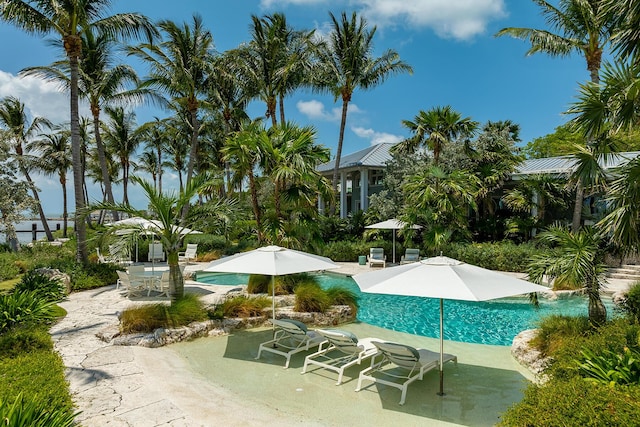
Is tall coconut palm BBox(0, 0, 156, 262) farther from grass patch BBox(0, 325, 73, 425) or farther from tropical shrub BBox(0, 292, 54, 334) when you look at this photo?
grass patch BBox(0, 325, 73, 425)

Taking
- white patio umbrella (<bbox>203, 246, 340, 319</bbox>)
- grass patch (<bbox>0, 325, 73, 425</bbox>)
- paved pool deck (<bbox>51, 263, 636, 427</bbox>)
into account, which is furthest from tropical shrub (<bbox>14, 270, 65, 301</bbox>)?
white patio umbrella (<bbox>203, 246, 340, 319</bbox>)

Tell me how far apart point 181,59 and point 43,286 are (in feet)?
48.9

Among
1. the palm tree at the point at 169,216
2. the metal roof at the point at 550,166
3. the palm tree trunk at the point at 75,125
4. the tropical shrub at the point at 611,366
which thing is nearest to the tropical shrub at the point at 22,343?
the palm tree at the point at 169,216

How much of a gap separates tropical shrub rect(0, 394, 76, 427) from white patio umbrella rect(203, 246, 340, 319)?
3.87m

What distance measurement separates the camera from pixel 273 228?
12.3 meters

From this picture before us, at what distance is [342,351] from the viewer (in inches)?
290

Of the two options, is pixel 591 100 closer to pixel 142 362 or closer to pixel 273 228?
pixel 273 228

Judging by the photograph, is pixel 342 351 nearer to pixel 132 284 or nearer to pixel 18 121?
pixel 132 284

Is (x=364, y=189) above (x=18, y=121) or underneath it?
A: underneath

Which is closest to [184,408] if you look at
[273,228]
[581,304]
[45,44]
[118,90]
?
[273,228]

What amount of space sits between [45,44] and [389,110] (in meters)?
20.5

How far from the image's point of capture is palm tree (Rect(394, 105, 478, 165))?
20703mm

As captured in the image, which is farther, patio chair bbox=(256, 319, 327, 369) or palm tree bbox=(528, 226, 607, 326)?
patio chair bbox=(256, 319, 327, 369)

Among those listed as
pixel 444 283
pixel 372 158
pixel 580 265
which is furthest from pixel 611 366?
pixel 372 158
